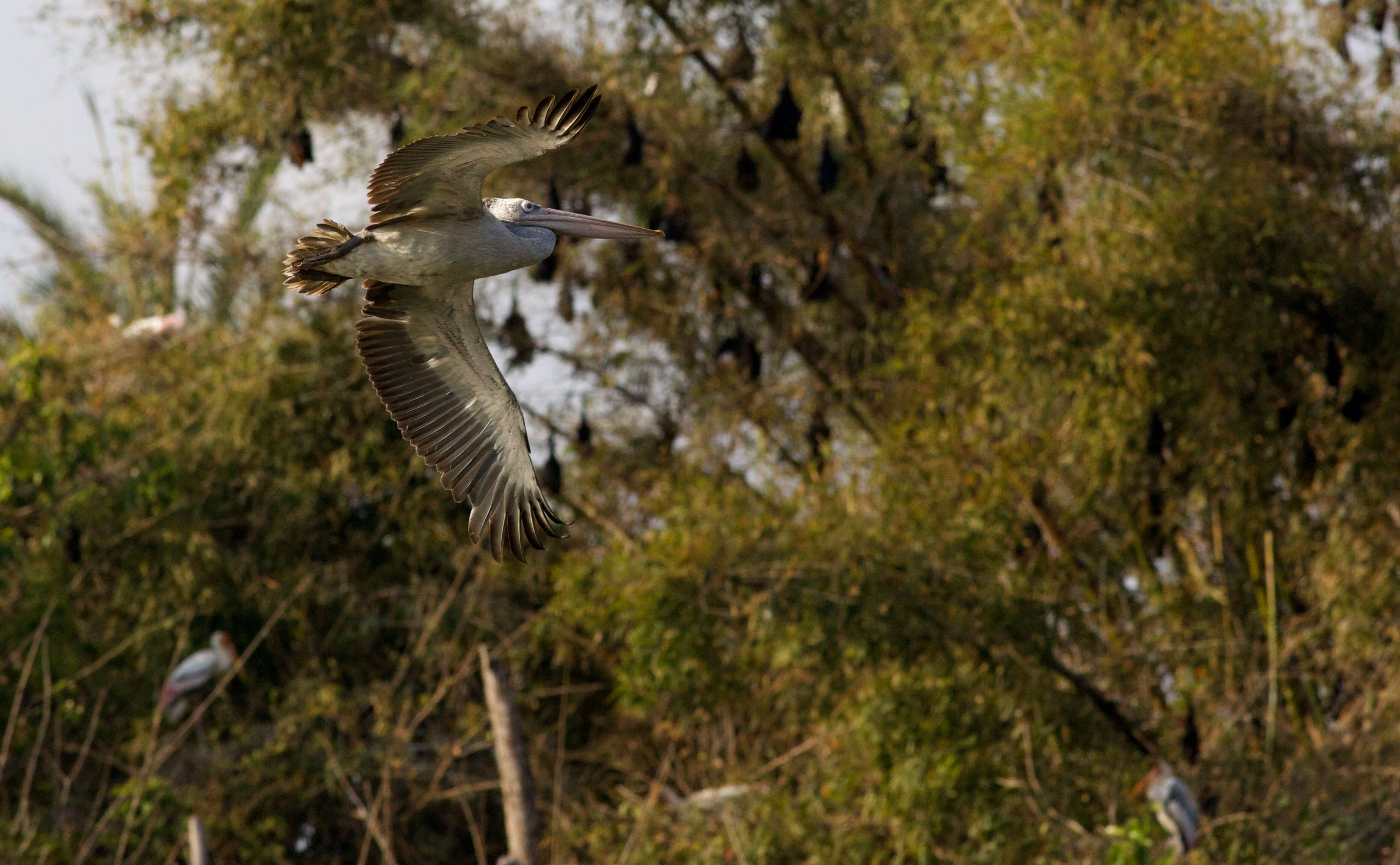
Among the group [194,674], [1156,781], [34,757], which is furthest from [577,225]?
[194,674]

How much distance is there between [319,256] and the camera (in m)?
5.86

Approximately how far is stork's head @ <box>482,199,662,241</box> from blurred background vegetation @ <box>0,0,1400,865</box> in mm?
3651

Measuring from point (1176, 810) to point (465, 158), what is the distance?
16.3 ft

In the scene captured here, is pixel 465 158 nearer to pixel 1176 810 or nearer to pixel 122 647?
pixel 1176 810

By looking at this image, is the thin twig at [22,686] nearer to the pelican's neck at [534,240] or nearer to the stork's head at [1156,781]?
the pelican's neck at [534,240]

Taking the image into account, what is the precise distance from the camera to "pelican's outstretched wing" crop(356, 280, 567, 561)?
21.2 feet

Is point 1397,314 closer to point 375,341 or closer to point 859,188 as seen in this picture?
point 859,188

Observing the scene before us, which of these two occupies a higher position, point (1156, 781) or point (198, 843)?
point (1156, 781)

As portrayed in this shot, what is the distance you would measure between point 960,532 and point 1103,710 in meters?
1.24

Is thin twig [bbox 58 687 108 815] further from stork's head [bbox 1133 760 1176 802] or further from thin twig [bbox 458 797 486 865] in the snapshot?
stork's head [bbox 1133 760 1176 802]

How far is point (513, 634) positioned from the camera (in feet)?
37.5

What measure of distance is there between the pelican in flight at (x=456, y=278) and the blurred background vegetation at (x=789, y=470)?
3145 millimetres

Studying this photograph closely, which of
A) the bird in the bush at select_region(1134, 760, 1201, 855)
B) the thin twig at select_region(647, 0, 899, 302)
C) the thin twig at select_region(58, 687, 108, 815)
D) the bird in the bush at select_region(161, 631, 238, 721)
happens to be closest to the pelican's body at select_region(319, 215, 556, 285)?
the bird in the bush at select_region(1134, 760, 1201, 855)

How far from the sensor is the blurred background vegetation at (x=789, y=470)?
385 inches
